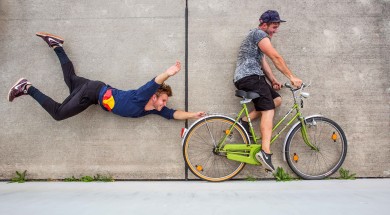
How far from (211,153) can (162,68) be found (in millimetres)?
1241

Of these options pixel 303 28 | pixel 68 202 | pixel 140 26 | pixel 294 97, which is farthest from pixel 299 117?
pixel 68 202

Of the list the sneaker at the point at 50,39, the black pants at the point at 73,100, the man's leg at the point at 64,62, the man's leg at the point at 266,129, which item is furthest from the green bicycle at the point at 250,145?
the sneaker at the point at 50,39

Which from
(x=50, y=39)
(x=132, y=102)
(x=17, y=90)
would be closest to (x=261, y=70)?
(x=132, y=102)

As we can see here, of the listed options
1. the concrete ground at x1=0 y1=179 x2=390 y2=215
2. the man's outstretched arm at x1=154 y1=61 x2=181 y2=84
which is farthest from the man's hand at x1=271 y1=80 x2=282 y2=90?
the man's outstretched arm at x1=154 y1=61 x2=181 y2=84

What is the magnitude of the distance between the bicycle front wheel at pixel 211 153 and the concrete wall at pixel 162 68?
0.21 m

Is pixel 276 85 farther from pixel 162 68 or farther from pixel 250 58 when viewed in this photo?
pixel 162 68

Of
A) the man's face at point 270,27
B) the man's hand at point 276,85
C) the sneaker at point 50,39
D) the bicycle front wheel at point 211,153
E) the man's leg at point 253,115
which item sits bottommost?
the bicycle front wheel at point 211,153

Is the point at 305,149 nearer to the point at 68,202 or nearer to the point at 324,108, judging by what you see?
the point at 324,108

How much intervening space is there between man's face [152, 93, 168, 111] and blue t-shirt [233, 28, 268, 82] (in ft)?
2.80

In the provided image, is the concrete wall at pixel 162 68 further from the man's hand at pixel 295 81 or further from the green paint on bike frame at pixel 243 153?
the man's hand at pixel 295 81

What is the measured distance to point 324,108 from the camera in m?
3.86

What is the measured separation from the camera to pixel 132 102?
3436 millimetres

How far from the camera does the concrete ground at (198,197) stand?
2578mm

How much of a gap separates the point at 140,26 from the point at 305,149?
2632mm
